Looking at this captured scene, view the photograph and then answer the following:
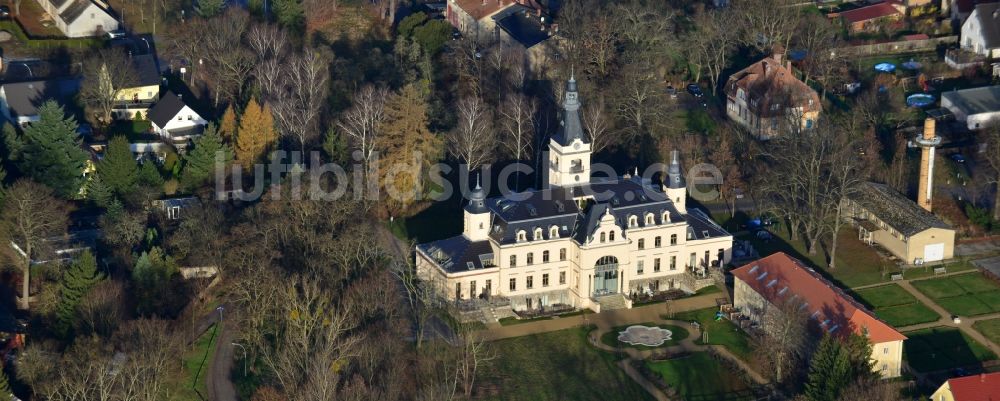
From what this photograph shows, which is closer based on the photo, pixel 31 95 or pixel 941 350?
pixel 941 350

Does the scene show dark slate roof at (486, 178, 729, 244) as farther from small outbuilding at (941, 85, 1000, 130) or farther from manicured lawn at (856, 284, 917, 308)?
small outbuilding at (941, 85, 1000, 130)

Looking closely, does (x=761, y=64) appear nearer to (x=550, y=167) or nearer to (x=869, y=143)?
(x=869, y=143)

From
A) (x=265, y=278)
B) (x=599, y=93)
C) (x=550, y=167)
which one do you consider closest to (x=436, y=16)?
(x=599, y=93)

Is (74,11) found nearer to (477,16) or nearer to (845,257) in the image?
(477,16)

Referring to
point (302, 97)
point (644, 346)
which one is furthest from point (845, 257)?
point (302, 97)

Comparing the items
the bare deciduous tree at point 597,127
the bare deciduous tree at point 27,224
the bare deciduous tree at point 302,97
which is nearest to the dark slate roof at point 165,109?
the bare deciduous tree at point 302,97

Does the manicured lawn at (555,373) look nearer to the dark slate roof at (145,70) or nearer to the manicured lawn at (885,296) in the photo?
the manicured lawn at (885,296)
